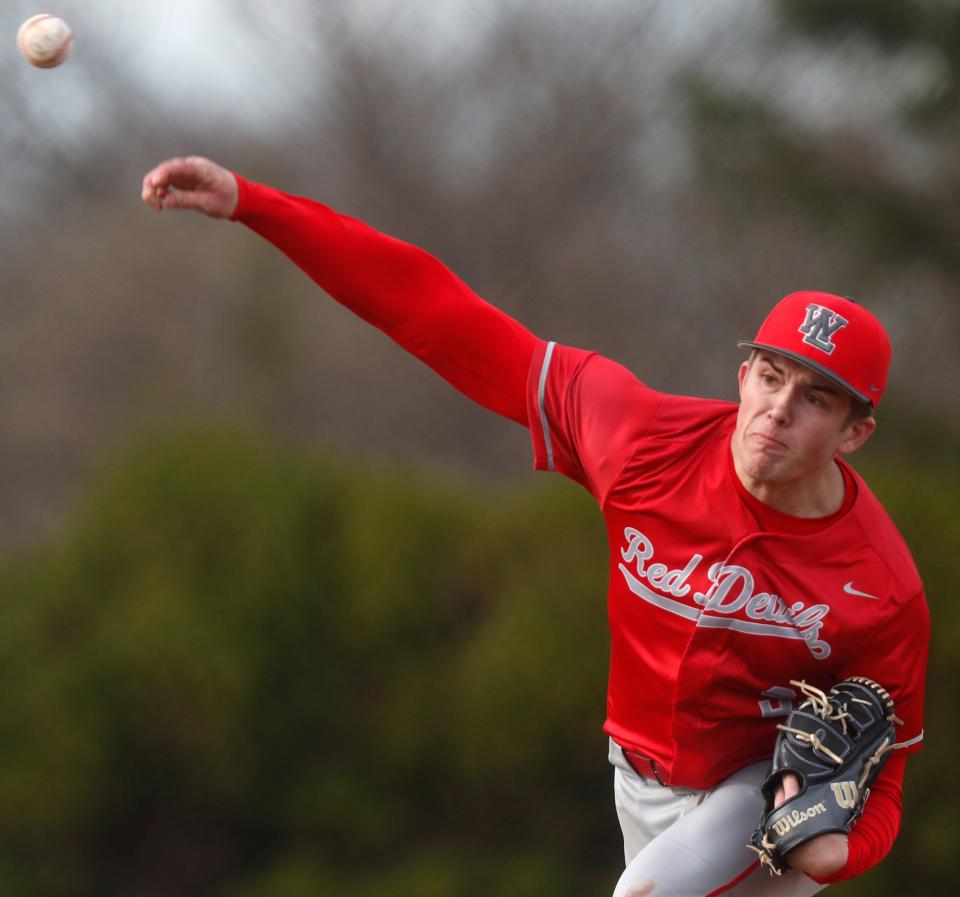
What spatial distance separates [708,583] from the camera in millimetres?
2740

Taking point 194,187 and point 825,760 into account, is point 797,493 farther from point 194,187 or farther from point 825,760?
point 194,187

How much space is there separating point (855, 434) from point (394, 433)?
16.4 feet

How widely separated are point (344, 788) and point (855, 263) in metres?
3.49

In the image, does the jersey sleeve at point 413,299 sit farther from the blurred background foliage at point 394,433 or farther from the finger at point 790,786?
the blurred background foliage at point 394,433

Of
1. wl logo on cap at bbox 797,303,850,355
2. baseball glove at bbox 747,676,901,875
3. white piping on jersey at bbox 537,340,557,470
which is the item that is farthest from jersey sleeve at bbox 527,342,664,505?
baseball glove at bbox 747,676,901,875

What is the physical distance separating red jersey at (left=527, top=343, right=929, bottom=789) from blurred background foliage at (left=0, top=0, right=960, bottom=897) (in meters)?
2.86

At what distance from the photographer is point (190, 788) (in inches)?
257

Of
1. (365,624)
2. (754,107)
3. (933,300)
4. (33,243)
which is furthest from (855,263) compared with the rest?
(33,243)

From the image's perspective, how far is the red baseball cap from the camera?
8.56 feet

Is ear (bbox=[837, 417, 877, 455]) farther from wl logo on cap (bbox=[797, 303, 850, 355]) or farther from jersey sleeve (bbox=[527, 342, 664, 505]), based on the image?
jersey sleeve (bbox=[527, 342, 664, 505])

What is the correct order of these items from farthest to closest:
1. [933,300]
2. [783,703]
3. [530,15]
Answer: [530,15] → [933,300] → [783,703]

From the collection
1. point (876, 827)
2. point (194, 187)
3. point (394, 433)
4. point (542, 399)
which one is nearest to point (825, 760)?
point (876, 827)

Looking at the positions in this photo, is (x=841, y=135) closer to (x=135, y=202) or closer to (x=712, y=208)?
(x=712, y=208)

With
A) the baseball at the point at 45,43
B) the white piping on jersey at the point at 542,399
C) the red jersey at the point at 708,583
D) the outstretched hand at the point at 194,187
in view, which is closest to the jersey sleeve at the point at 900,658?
the red jersey at the point at 708,583
